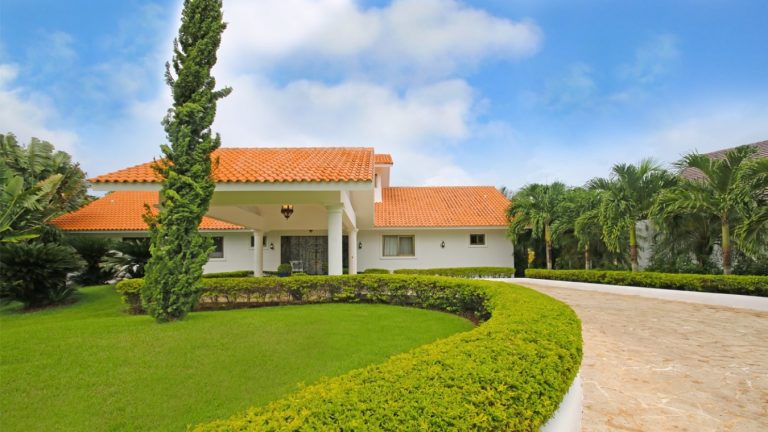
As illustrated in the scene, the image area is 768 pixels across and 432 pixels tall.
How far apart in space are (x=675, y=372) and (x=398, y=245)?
57.3 feet

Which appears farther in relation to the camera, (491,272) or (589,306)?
(491,272)

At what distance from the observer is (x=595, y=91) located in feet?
49.1

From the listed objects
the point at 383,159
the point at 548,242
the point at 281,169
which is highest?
the point at 383,159

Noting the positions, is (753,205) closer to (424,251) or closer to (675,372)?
(675,372)

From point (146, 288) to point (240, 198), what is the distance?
13.2ft

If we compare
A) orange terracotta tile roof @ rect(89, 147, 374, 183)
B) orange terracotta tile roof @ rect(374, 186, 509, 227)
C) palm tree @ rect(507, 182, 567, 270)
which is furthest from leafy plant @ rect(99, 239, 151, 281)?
palm tree @ rect(507, 182, 567, 270)

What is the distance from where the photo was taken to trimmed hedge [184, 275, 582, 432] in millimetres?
2223

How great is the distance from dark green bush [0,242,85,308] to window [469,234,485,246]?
1750 cm

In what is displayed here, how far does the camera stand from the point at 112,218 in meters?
22.1

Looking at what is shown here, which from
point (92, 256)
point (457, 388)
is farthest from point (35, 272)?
point (457, 388)

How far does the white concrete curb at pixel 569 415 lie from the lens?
333cm

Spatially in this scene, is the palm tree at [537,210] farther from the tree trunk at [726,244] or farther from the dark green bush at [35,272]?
the dark green bush at [35,272]

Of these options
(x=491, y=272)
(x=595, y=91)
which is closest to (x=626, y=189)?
(x=595, y=91)

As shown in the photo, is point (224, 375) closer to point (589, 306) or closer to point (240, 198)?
point (240, 198)
